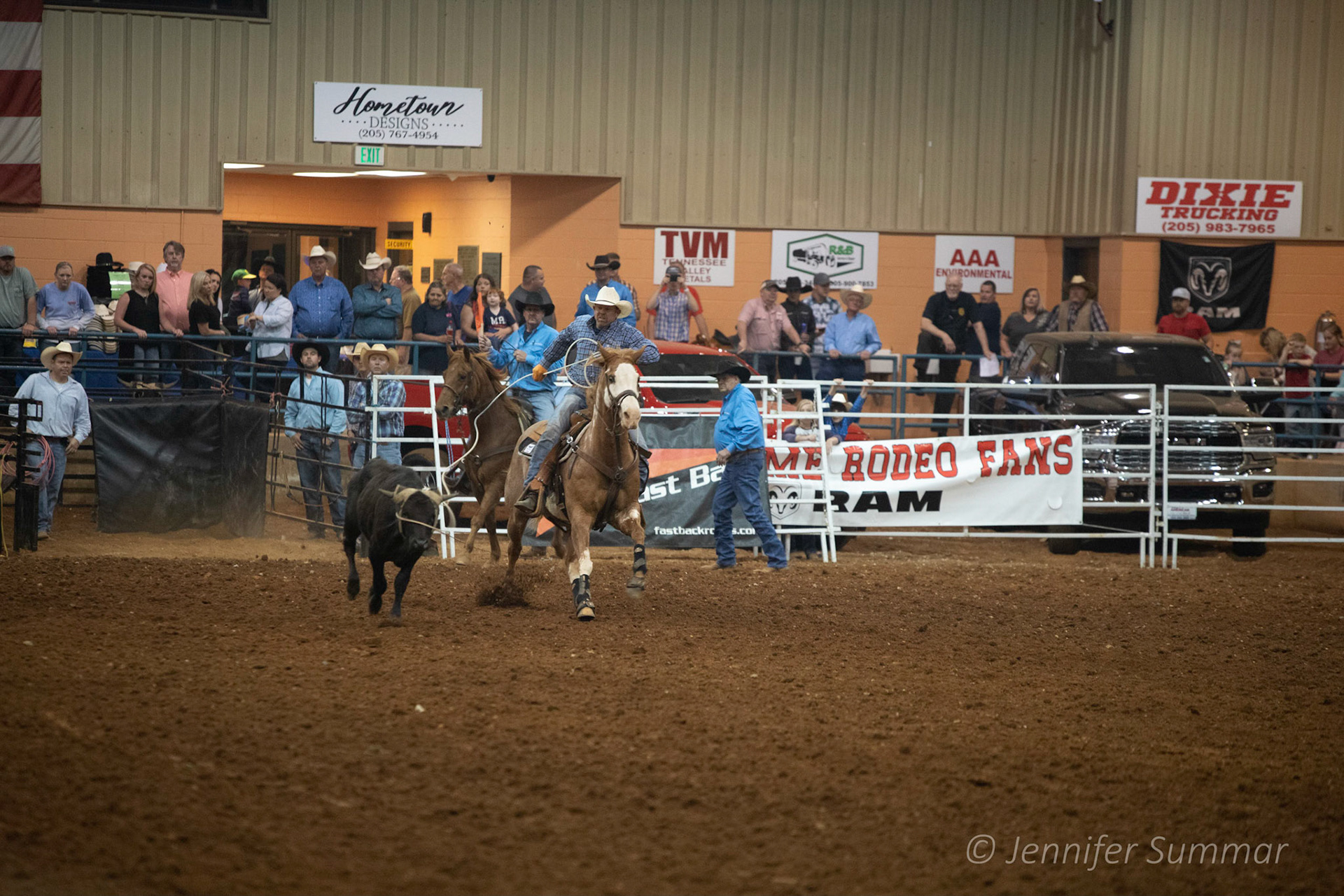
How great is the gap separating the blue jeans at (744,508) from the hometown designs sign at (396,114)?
8879mm

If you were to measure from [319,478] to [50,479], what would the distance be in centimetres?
240

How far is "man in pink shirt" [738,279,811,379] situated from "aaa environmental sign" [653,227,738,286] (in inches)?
103

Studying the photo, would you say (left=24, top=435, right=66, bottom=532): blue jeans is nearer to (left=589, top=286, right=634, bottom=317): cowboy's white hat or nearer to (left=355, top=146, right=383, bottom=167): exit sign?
(left=589, top=286, right=634, bottom=317): cowboy's white hat

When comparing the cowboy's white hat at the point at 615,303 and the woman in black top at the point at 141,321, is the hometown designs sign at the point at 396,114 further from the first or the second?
the cowboy's white hat at the point at 615,303

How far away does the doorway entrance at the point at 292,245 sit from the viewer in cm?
2247

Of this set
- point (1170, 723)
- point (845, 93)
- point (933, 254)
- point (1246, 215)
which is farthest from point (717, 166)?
point (1170, 723)

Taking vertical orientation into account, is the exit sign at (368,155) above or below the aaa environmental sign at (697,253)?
above

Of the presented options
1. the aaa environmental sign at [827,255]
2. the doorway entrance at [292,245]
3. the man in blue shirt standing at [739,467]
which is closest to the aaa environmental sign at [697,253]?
the aaa environmental sign at [827,255]

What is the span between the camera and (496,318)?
1645 centimetres

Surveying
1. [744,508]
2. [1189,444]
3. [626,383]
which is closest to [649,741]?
[626,383]

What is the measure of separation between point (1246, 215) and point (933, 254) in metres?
4.53

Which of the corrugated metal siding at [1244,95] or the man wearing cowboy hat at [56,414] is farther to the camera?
the corrugated metal siding at [1244,95]

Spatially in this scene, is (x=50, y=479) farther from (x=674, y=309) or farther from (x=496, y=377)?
(x=674, y=309)

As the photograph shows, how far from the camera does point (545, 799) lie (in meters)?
5.65
